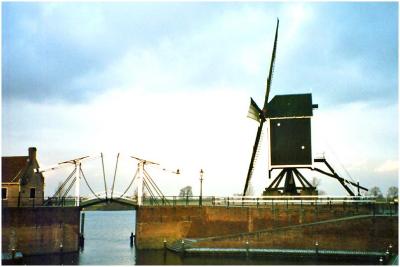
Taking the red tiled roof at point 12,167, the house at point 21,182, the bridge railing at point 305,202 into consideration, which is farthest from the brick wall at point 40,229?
the bridge railing at point 305,202

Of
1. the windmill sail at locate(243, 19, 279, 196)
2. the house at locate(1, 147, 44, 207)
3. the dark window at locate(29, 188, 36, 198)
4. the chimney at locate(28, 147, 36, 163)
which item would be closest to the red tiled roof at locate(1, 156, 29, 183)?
the house at locate(1, 147, 44, 207)

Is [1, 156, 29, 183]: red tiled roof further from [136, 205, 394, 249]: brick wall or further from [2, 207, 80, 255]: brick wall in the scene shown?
→ [136, 205, 394, 249]: brick wall

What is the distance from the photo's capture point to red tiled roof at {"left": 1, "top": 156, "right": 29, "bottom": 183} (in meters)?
28.6

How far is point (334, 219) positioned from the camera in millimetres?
26031

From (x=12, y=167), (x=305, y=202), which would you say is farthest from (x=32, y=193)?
(x=305, y=202)

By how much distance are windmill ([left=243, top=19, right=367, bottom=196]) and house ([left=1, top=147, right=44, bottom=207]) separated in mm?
14739

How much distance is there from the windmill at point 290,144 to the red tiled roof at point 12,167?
623 inches

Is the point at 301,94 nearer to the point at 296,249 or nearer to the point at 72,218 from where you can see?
the point at 296,249

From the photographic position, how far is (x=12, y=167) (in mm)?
29422

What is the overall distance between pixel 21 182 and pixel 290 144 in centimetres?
1856

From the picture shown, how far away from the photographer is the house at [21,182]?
28234 mm

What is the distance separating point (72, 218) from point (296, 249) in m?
14.4

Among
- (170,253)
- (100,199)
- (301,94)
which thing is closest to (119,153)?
(100,199)

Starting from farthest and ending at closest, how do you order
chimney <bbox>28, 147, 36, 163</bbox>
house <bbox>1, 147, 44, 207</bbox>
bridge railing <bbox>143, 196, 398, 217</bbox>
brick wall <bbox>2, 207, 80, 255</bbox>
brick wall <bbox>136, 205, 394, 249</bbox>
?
chimney <bbox>28, 147, 36, 163</bbox>
house <bbox>1, 147, 44, 207</bbox>
brick wall <bbox>136, 205, 394, 249</bbox>
bridge railing <bbox>143, 196, 398, 217</bbox>
brick wall <bbox>2, 207, 80, 255</bbox>
